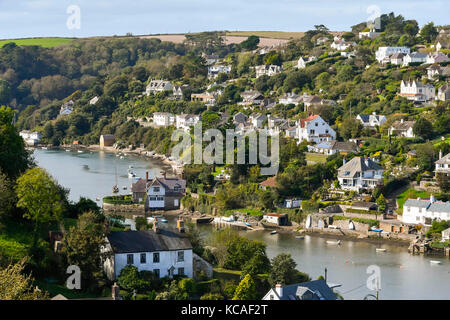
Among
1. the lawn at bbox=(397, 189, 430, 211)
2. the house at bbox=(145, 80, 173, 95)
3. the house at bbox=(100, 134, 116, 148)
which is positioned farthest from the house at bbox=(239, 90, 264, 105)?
the lawn at bbox=(397, 189, 430, 211)

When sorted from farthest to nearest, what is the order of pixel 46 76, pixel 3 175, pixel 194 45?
pixel 194 45
pixel 46 76
pixel 3 175

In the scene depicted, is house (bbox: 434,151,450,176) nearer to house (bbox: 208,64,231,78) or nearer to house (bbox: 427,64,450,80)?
house (bbox: 427,64,450,80)

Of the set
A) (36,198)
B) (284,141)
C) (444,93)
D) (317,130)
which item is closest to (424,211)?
(284,141)

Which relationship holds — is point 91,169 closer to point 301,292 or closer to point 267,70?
point 267,70

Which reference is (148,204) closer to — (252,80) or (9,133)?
(9,133)

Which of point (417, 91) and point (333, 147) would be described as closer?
point (333, 147)
